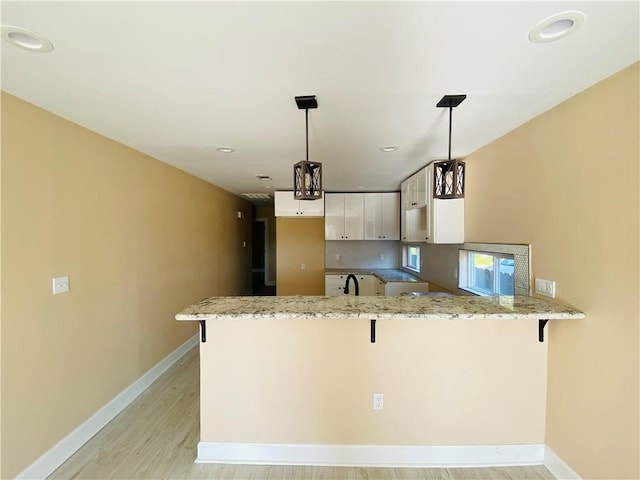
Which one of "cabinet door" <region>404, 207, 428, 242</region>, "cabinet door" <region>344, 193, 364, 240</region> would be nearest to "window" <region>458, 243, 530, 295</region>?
"cabinet door" <region>404, 207, 428, 242</region>

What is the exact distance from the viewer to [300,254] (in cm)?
533

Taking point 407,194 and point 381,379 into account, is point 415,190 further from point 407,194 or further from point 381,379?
point 381,379

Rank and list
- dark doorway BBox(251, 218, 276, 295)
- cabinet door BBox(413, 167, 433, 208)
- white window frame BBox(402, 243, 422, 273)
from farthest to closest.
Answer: dark doorway BBox(251, 218, 276, 295), white window frame BBox(402, 243, 422, 273), cabinet door BBox(413, 167, 433, 208)

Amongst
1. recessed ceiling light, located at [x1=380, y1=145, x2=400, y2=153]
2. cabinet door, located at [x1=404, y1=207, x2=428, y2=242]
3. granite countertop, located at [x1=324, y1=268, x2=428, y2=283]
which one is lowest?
granite countertop, located at [x1=324, y1=268, x2=428, y2=283]

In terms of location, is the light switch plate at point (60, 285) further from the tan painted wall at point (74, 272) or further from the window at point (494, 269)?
the window at point (494, 269)

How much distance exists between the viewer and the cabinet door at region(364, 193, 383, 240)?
205 inches

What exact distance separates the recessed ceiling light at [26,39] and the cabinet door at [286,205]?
12.5 feet

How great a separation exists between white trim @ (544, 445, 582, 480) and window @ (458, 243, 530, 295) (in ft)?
3.39

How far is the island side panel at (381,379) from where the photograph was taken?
192 cm

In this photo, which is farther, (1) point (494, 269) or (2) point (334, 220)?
(2) point (334, 220)

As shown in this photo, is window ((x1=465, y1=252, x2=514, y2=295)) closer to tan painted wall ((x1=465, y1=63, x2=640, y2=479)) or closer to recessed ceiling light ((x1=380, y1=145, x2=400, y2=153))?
tan painted wall ((x1=465, y1=63, x2=640, y2=479))

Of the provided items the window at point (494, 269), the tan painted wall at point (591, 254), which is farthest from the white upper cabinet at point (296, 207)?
the tan painted wall at point (591, 254)

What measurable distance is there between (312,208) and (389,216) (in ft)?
4.63

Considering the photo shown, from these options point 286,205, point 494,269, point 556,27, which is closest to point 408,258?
point 286,205
